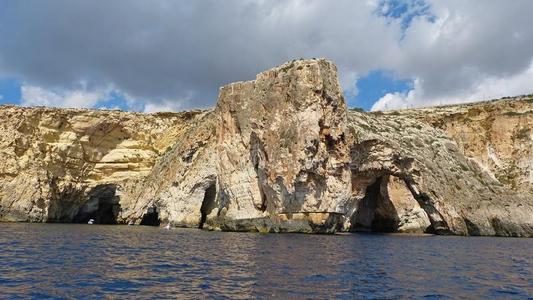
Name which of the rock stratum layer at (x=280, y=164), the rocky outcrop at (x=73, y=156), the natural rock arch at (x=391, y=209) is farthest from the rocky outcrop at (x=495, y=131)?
the rocky outcrop at (x=73, y=156)

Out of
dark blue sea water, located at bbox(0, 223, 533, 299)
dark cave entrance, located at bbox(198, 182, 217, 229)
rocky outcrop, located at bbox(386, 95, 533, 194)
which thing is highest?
rocky outcrop, located at bbox(386, 95, 533, 194)

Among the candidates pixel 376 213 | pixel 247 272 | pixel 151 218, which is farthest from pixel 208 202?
pixel 247 272

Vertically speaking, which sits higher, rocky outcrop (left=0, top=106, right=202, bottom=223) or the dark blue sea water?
rocky outcrop (left=0, top=106, right=202, bottom=223)

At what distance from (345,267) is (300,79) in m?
28.4

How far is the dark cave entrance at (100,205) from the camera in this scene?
67.1 meters

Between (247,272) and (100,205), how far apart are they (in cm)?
5879

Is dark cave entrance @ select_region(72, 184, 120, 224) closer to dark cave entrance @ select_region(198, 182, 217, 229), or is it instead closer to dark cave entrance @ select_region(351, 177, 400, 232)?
dark cave entrance @ select_region(198, 182, 217, 229)

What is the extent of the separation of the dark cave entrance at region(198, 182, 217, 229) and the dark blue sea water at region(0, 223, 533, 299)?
103 feet

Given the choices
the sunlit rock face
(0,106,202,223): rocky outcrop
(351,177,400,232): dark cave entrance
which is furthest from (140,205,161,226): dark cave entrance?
(351,177,400,232): dark cave entrance

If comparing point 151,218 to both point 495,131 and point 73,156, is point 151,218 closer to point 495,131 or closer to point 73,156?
point 73,156

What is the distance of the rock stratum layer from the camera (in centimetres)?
4708

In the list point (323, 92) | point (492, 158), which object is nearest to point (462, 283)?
point (323, 92)

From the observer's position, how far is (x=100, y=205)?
72875mm

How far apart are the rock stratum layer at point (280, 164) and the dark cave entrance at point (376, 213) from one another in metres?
0.16
